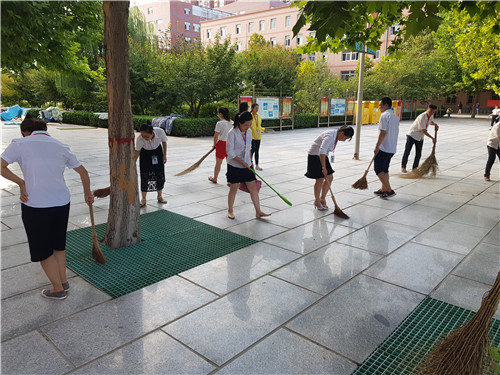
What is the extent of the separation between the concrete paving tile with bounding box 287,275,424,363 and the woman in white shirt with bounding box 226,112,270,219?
2394mm

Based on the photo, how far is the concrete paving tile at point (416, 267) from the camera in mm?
3852

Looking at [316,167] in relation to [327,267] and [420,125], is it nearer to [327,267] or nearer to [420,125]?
[327,267]

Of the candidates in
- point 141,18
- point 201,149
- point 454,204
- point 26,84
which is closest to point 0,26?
point 201,149

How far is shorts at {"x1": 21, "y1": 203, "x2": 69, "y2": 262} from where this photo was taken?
10.8 feet

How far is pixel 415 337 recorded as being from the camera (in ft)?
9.71

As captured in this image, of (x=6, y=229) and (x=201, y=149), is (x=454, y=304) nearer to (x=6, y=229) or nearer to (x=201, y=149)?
(x=6, y=229)

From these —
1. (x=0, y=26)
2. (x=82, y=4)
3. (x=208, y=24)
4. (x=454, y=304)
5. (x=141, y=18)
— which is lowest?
(x=454, y=304)

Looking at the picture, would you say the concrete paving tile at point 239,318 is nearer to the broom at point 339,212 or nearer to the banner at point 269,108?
the broom at point 339,212

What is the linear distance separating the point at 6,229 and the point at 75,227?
2.94 ft

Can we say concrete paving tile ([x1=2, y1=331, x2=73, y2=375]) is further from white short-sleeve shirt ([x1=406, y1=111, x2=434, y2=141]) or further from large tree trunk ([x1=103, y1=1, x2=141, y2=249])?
white short-sleeve shirt ([x1=406, y1=111, x2=434, y2=141])

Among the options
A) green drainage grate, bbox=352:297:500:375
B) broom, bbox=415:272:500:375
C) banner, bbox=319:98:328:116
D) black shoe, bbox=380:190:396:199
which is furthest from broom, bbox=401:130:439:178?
banner, bbox=319:98:328:116

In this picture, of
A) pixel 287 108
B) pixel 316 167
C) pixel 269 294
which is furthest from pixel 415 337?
pixel 287 108

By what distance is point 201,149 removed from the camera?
13094 mm

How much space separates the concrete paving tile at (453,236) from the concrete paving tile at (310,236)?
3.33 ft
